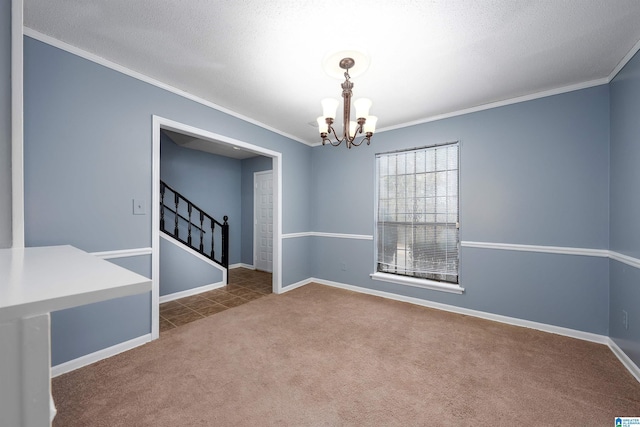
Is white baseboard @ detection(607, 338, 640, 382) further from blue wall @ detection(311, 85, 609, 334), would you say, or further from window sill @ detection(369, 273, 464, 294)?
window sill @ detection(369, 273, 464, 294)

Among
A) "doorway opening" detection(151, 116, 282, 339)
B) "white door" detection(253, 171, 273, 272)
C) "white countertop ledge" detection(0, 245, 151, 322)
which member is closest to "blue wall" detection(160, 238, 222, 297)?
"doorway opening" detection(151, 116, 282, 339)

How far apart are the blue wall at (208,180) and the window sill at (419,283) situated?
3522 mm

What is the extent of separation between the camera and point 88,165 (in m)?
2.12

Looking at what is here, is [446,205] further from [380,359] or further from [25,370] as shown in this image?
[25,370]

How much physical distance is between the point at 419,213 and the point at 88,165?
3541mm

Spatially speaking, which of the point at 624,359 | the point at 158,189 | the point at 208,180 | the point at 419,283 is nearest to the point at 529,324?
the point at 624,359

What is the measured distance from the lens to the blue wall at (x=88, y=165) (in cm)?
190

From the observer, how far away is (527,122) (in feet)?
9.16

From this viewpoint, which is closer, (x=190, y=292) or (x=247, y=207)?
(x=190, y=292)

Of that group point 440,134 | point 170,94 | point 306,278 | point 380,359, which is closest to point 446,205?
point 440,134

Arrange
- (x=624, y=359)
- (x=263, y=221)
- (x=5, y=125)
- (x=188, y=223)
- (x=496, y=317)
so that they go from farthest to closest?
(x=263, y=221) < (x=188, y=223) < (x=496, y=317) < (x=624, y=359) < (x=5, y=125)

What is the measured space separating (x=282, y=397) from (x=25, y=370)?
5.25 feet

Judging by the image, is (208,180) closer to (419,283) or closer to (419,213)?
(419,213)

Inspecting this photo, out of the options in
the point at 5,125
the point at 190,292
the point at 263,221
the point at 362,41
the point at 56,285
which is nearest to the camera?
the point at 56,285
